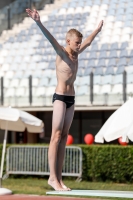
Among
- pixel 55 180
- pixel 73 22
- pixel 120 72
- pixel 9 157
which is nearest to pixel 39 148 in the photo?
pixel 9 157

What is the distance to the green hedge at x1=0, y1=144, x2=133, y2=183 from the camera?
18375 millimetres

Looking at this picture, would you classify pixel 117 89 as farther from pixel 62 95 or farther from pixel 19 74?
pixel 62 95

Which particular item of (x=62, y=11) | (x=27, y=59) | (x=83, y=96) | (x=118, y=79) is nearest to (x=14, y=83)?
(x=27, y=59)

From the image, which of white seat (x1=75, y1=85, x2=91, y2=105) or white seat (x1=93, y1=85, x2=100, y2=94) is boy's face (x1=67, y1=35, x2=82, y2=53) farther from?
white seat (x1=93, y1=85, x2=100, y2=94)

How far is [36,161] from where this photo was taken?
20.4 m

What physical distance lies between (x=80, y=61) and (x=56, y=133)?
19255 mm

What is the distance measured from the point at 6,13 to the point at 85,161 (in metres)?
13.1

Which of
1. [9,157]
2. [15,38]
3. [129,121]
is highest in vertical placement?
[15,38]

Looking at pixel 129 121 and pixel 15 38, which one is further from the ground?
pixel 15 38

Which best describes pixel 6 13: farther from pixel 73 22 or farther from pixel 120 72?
pixel 120 72

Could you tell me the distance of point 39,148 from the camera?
20.5 m

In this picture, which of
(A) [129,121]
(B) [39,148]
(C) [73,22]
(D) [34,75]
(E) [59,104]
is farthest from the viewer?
(C) [73,22]

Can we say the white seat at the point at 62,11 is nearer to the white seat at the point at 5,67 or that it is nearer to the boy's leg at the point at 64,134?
the white seat at the point at 5,67

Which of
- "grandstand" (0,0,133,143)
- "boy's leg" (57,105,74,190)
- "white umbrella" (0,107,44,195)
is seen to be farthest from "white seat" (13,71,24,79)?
"boy's leg" (57,105,74,190)
